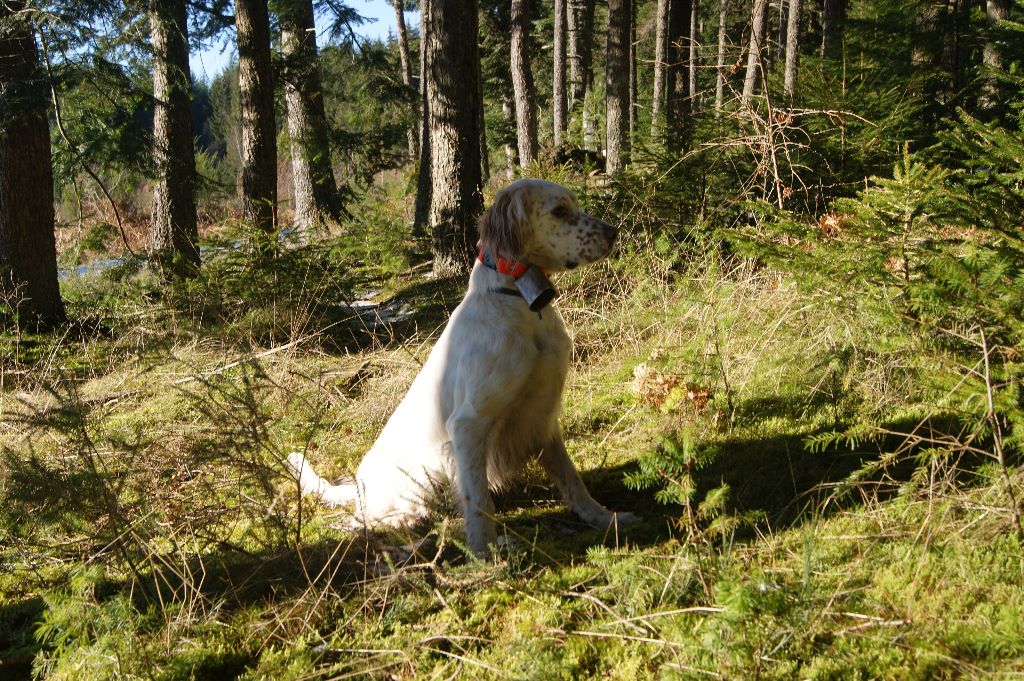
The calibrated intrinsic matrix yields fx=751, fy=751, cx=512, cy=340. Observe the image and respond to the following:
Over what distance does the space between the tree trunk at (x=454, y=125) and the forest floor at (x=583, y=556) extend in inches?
137

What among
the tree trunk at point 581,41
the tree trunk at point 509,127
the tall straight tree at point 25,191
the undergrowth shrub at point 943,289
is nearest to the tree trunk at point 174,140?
the tall straight tree at point 25,191

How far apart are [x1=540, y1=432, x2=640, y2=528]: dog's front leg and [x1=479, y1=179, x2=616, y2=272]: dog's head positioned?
2.79ft

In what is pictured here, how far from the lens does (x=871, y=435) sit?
2.99m

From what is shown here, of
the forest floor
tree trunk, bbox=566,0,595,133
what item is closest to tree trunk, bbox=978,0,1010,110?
the forest floor

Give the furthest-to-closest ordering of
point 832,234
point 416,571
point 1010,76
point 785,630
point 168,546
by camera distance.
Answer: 1. point 832,234
2. point 168,546
3. point 1010,76
4. point 416,571
5. point 785,630

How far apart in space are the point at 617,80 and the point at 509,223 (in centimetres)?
975

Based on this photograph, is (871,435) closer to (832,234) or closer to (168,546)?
(832,234)

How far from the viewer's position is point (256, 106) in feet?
29.6

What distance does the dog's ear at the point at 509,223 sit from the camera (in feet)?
10.4

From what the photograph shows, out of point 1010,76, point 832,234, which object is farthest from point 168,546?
point 1010,76

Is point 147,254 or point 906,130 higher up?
point 906,130

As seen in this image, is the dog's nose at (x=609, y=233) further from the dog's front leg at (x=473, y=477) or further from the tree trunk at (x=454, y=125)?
the tree trunk at (x=454, y=125)

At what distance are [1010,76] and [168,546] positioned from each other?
13.7 feet

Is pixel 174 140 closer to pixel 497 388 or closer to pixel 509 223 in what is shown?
pixel 509 223
